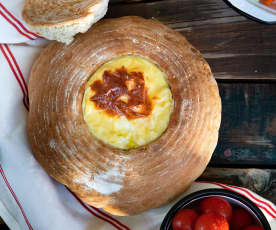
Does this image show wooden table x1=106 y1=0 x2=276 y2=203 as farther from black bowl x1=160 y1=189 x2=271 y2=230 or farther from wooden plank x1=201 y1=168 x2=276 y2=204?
black bowl x1=160 y1=189 x2=271 y2=230

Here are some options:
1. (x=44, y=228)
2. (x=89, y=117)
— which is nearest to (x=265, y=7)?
(x=89, y=117)

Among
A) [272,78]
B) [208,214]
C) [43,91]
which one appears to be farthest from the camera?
[272,78]

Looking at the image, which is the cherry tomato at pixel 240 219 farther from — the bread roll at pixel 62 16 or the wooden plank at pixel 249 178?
the bread roll at pixel 62 16

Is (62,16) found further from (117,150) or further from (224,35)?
(224,35)

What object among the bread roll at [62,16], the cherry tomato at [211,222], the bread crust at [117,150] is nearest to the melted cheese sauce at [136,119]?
the bread crust at [117,150]

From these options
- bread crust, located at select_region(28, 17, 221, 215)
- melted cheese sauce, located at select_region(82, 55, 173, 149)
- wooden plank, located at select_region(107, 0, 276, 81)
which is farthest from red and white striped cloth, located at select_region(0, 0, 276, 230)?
wooden plank, located at select_region(107, 0, 276, 81)

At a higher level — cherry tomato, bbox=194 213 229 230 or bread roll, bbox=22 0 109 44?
bread roll, bbox=22 0 109 44

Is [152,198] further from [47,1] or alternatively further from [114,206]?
[47,1]
